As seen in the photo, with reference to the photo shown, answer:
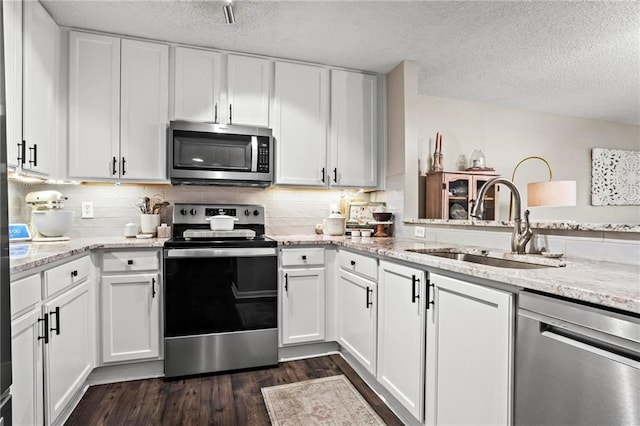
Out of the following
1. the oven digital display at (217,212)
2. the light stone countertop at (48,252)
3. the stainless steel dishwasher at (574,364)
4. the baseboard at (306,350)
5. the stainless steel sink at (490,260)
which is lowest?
the baseboard at (306,350)

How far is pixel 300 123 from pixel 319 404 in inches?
82.6

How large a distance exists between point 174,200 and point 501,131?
3911 mm

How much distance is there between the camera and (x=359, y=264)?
2279 mm

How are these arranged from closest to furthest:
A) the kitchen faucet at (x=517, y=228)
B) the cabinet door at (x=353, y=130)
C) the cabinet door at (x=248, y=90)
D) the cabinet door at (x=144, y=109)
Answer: the kitchen faucet at (x=517, y=228), the cabinet door at (x=144, y=109), the cabinet door at (x=248, y=90), the cabinet door at (x=353, y=130)

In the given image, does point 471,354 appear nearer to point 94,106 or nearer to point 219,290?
point 219,290

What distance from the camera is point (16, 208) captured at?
7.83 ft

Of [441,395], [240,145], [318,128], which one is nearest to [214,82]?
[240,145]

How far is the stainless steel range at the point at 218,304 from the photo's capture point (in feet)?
7.54

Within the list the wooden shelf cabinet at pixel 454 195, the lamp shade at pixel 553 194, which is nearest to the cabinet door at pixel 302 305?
the wooden shelf cabinet at pixel 454 195

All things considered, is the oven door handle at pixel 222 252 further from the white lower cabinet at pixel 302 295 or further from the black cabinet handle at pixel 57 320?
the black cabinet handle at pixel 57 320

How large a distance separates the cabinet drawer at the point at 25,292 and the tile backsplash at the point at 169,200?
1.23 metres

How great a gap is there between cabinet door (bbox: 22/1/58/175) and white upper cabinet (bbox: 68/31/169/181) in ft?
0.46

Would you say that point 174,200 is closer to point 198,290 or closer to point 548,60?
point 198,290

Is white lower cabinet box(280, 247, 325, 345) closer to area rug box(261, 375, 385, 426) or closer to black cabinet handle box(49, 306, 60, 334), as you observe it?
area rug box(261, 375, 385, 426)
